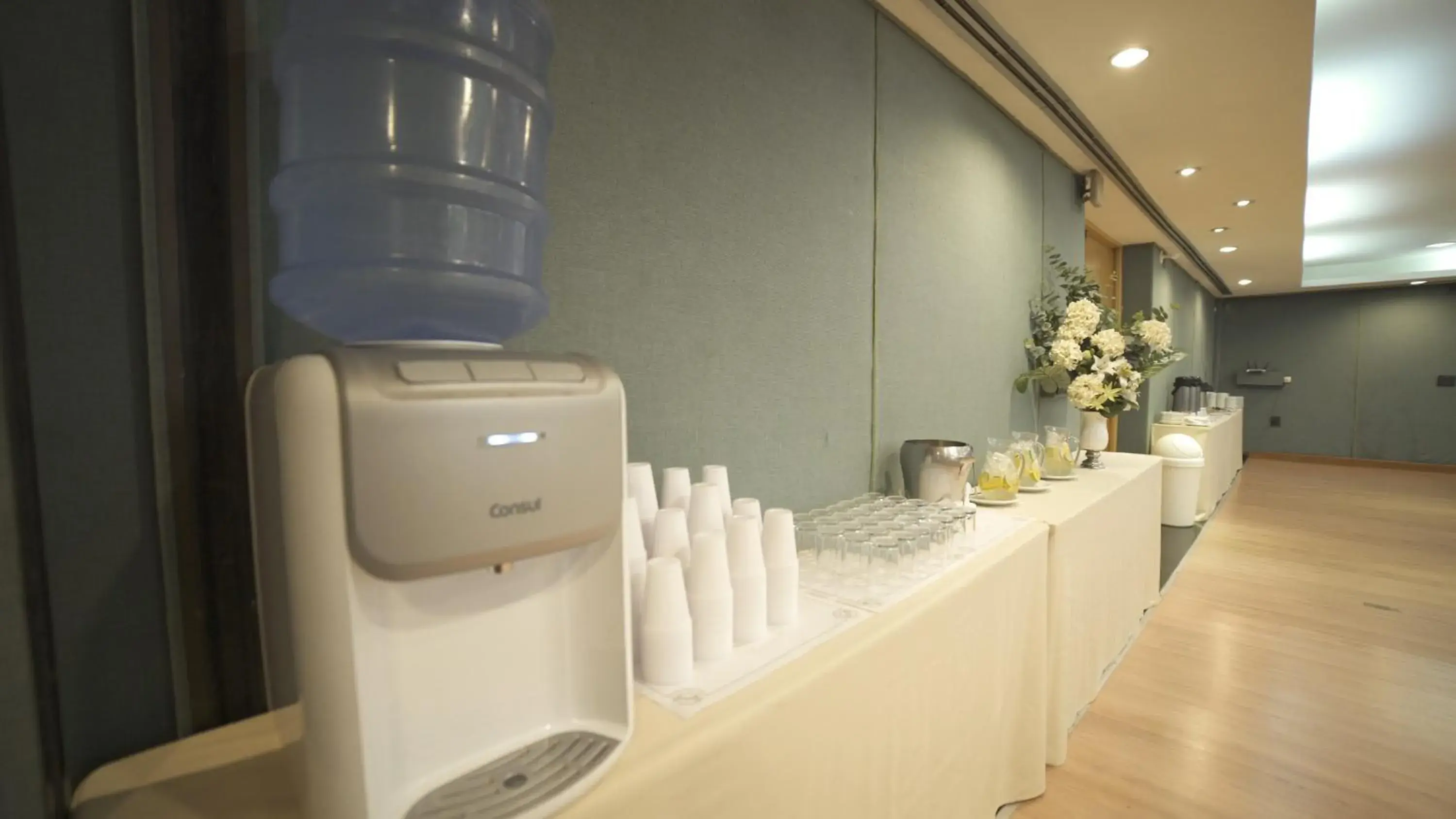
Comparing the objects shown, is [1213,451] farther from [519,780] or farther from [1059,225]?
[519,780]

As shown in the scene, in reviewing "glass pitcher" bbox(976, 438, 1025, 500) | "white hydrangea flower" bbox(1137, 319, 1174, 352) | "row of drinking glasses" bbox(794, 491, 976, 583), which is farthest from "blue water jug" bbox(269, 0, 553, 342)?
"white hydrangea flower" bbox(1137, 319, 1174, 352)

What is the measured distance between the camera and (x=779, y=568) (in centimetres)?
96

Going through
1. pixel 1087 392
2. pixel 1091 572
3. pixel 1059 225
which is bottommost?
pixel 1091 572

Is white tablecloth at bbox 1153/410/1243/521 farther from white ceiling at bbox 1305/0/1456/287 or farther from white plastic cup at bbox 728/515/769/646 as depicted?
white plastic cup at bbox 728/515/769/646

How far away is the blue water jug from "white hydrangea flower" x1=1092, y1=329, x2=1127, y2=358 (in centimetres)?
266

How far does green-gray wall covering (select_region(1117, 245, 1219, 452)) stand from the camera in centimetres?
512

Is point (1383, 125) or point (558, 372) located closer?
point (558, 372)

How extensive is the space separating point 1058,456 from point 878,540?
1565 mm

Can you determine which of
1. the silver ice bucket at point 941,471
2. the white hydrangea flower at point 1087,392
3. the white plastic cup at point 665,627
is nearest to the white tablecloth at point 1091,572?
the silver ice bucket at point 941,471

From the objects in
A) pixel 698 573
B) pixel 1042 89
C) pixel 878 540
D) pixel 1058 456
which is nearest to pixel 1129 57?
pixel 1042 89

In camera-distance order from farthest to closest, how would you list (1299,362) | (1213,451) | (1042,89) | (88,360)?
Result: (1299,362), (1213,451), (1042,89), (88,360)

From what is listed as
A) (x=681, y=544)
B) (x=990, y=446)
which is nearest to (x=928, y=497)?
(x=990, y=446)

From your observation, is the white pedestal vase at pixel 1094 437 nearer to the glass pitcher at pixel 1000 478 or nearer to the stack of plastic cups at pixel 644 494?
the glass pitcher at pixel 1000 478

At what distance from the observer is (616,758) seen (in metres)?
0.61
